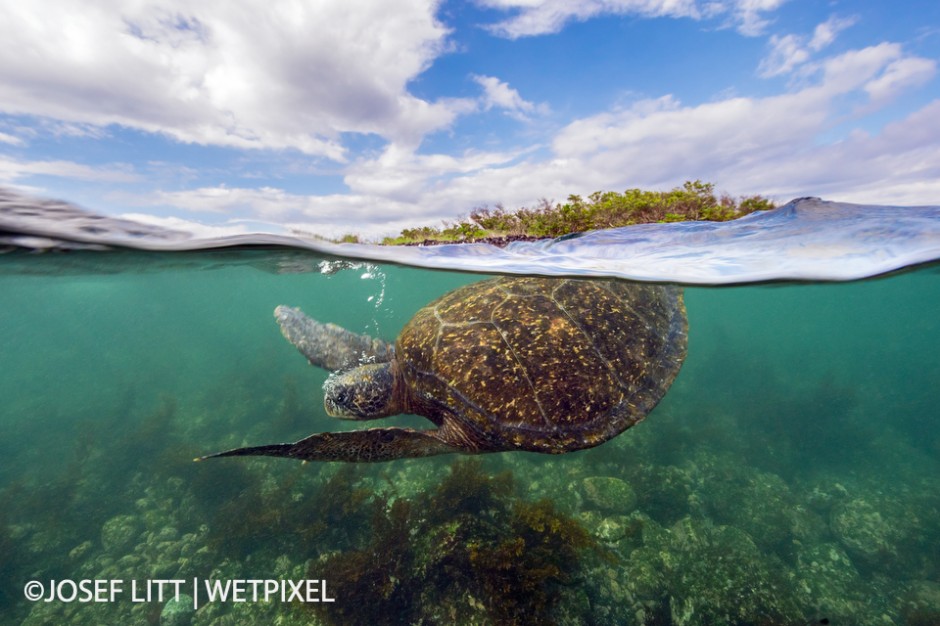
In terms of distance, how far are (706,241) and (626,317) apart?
2.96 metres

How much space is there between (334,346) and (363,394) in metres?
2.30

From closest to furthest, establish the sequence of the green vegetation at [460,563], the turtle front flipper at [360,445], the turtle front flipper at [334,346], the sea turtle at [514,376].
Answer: the turtle front flipper at [360,445]
the sea turtle at [514,376]
the green vegetation at [460,563]
the turtle front flipper at [334,346]

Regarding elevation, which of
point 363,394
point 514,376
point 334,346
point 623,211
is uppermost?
point 623,211

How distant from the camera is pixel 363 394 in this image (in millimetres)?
5422

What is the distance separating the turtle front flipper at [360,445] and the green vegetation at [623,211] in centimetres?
492

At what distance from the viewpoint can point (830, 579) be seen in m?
7.85

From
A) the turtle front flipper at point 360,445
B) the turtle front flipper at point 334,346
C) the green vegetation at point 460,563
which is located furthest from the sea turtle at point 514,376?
the green vegetation at point 460,563

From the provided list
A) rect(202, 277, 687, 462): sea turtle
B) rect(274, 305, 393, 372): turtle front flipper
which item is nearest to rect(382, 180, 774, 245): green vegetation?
rect(202, 277, 687, 462): sea turtle

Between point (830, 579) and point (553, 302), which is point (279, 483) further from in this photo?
point (830, 579)

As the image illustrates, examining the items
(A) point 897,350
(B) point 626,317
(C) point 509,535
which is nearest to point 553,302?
(B) point 626,317

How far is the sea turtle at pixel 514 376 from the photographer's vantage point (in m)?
4.52

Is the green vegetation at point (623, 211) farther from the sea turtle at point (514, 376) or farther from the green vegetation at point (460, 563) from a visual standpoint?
the green vegetation at point (460, 563)

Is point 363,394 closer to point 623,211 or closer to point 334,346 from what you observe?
point 334,346

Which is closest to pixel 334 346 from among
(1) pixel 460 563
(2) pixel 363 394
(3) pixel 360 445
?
(2) pixel 363 394
